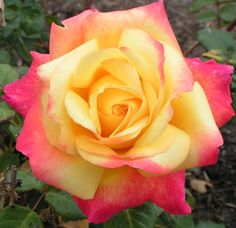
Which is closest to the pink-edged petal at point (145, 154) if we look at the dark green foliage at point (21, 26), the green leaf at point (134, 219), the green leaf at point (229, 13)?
the green leaf at point (134, 219)

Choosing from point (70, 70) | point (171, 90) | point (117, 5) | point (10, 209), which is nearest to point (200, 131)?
point (171, 90)

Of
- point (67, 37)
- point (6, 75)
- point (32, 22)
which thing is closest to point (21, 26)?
point (32, 22)

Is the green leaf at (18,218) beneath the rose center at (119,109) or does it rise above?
beneath

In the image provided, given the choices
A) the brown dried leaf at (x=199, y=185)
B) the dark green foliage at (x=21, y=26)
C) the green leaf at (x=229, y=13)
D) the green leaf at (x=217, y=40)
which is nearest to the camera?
the green leaf at (x=217, y=40)

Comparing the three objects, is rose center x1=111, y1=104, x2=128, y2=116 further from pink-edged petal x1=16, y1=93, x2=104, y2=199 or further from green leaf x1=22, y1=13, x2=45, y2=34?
green leaf x1=22, y1=13, x2=45, y2=34

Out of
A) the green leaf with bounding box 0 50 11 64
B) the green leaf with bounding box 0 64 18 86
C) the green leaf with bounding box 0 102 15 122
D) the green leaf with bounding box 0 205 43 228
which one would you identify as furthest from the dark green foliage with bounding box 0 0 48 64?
the green leaf with bounding box 0 205 43 228

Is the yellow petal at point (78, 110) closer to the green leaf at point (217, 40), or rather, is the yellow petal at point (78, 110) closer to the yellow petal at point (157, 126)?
the yellow petal at point (157, 126)
